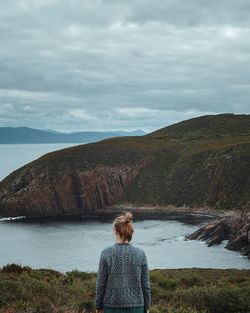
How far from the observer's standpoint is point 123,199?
165 meters

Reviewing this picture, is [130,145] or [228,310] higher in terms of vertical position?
[130,145]

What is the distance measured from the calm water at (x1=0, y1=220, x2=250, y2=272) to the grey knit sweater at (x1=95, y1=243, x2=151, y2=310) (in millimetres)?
70523

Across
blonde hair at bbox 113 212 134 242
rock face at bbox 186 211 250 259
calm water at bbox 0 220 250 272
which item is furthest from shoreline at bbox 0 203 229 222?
blonde hair at bbox 113 212 134 242

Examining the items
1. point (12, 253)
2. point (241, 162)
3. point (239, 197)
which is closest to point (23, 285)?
point (12, 253)

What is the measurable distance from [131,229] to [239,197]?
139 meters

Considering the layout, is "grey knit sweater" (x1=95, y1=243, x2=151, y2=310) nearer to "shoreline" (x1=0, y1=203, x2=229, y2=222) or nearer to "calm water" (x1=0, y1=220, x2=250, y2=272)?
"calm water" (x1=0, y1=220, x2=250, y2=272)

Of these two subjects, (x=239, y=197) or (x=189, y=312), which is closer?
(x=189, y=312)

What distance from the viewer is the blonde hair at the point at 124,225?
35.1 ft

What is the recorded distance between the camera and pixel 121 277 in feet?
35.6

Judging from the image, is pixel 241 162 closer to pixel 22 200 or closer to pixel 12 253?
pixel 22 200

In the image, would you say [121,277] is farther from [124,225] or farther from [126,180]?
[126,180]

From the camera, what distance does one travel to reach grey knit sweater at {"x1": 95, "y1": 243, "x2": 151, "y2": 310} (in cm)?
1082

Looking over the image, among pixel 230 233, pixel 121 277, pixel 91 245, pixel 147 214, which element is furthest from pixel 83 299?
pixel 147 214

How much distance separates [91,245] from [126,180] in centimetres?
6926
